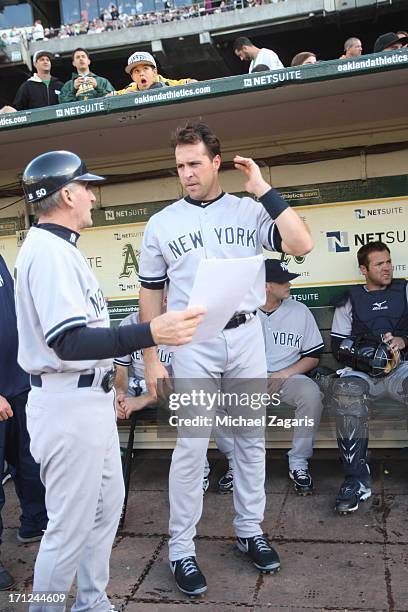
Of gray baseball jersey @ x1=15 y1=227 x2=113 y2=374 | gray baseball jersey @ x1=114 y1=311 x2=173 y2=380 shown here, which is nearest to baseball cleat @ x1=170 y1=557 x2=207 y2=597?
gray baseball jersey @ x1=15 y1=227 x2=113 y2=374

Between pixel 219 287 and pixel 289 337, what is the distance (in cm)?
206

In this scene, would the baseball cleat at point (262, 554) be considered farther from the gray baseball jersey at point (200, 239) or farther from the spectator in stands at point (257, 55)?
the spectator in stands at point (257, 55)

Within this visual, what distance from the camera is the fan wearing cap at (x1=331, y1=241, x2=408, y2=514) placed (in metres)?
3.62

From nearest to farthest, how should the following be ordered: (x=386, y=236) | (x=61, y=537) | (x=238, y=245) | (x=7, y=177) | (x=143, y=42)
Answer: (x=61, y=537)
(x=238, y=245)
(x=386, y=236)
(x=7, y=177)
(x=143, y=42)

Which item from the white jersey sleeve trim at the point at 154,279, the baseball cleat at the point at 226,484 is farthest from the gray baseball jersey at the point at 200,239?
the baseball cleat at the point at 226,484

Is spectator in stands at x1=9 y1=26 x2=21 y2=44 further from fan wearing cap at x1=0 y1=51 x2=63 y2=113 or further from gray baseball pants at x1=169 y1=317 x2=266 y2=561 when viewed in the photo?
gray baseball pants at x1=169 y1=317 x2=266 y2=561

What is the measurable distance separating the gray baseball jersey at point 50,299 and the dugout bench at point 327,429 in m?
1.92

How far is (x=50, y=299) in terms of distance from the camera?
78.8 inches

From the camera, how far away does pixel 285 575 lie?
2.89 meters

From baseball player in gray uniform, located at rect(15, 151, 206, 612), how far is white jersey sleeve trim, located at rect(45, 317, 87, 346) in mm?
11

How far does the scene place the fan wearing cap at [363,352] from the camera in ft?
11.9

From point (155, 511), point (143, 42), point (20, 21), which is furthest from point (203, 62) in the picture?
point (155, 511)

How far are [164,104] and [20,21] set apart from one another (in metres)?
19.3

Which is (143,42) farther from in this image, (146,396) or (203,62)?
(146,396)
